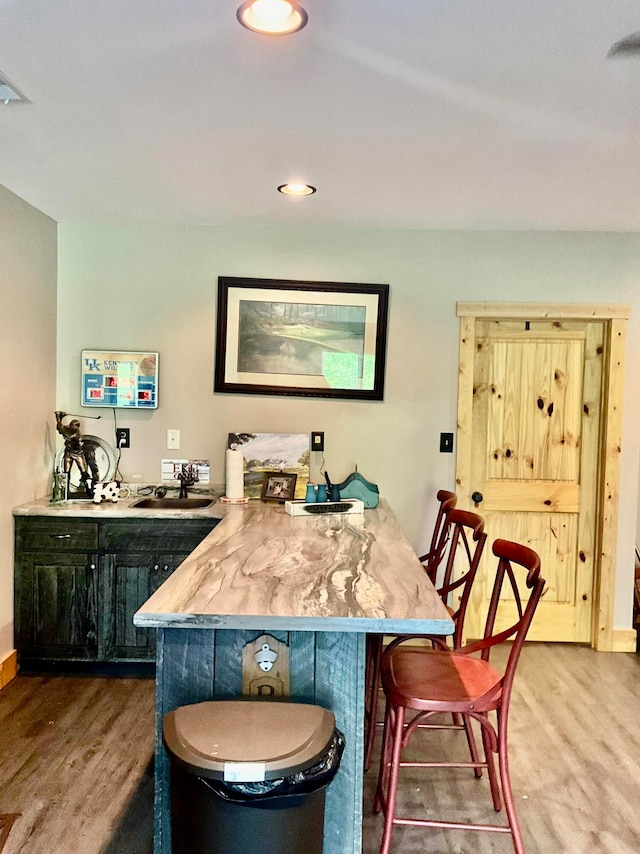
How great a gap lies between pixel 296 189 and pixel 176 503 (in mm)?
1799

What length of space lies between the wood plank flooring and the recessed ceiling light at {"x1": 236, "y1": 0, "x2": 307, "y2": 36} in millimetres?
2456

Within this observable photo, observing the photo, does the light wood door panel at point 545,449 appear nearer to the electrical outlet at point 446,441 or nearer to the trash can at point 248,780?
the electrical outlet at point 446,441

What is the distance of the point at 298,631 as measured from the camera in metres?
1.81

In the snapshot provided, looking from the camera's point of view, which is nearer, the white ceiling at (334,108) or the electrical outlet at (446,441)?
the white ceiling at (334,108)

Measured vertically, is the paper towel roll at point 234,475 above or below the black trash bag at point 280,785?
above

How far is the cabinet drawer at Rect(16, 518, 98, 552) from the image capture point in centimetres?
335

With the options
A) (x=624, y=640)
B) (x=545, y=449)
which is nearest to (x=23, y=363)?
(x=545, y=449)

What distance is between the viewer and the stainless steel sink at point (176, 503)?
3.64 m

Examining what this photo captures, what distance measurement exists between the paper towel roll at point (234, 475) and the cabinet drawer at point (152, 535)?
0.95 feet

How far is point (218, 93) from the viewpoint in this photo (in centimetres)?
215

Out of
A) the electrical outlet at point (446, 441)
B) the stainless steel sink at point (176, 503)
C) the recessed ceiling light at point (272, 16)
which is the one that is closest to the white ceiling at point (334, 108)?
the recessed ceiling light at point (272, 16)

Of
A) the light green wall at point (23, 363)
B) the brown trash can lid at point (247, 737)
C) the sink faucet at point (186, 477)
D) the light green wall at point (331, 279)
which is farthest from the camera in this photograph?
the light green wall at point (331, 279)

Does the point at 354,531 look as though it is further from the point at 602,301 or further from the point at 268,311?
the point at 602,301

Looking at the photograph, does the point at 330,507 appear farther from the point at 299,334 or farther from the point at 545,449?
the point at 545,449
